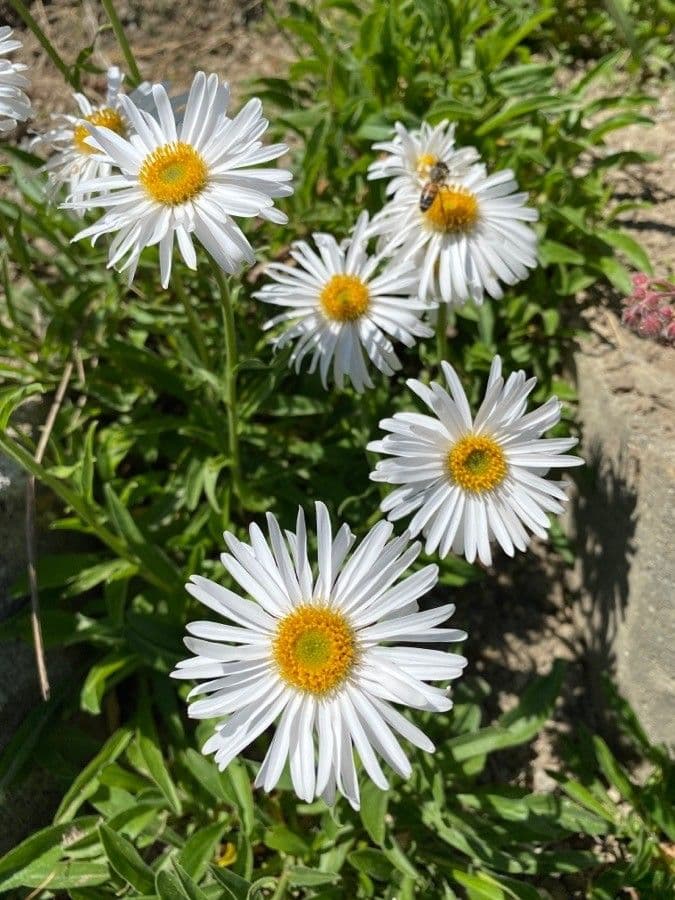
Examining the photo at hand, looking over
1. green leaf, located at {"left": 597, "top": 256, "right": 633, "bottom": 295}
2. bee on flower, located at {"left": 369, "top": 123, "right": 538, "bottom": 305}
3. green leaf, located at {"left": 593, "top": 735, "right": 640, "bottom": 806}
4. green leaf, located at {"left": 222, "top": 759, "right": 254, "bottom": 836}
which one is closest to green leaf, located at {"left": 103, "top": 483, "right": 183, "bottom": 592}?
green leaf, located at {"left": 222, "top": 759, "right": 254, "bottom": 836}

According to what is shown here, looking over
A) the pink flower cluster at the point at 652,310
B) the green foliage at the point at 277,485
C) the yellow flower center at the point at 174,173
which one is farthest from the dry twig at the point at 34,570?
the pink flower cluster at the point at 652,310

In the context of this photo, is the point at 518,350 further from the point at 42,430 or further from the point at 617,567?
the point at 42,430

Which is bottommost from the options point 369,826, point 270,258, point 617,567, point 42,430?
point 369,826

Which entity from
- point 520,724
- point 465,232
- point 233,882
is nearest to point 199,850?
point 233,882

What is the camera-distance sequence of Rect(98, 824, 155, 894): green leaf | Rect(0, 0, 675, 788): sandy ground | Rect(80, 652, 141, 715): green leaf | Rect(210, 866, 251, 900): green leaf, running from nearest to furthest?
Rect(210, 866, 251, 900): green leaf, Rect(98, 824, 155, 894): green leaf, Rect(80, 652, 141, 715): green leaf, Rect(0, 0, 675, 788): sandy ground

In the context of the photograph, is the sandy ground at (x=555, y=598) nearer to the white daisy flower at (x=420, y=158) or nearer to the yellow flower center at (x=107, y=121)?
the yellow flower center at (x=107, y=121)

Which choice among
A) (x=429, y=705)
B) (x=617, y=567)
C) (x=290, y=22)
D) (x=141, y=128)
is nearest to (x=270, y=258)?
(x=290, y=22)

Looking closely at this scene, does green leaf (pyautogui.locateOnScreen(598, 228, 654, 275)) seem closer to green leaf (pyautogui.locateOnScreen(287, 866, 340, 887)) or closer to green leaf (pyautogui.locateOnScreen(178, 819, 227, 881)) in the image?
green leaf (pyautogui.locateOnScreen(287, 866, 340, 887))
